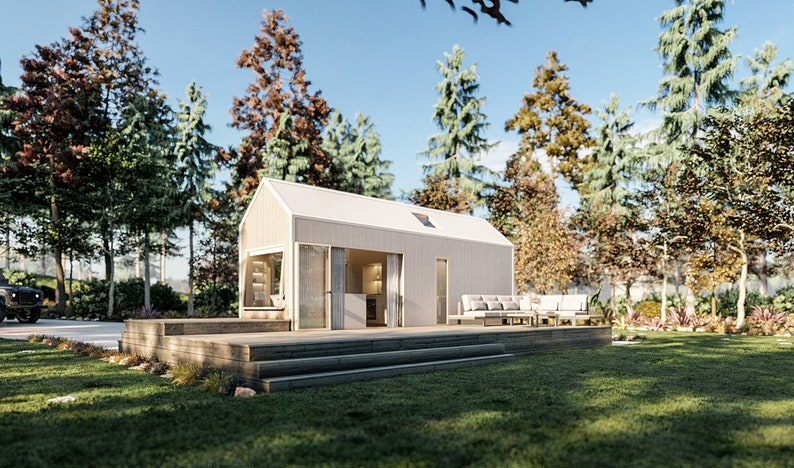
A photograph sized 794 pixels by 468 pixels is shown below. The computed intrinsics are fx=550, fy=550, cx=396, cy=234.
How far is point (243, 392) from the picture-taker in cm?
573

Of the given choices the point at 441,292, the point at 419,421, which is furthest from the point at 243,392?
the point at 441,292

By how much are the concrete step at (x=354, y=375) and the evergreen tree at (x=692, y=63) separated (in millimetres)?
17872

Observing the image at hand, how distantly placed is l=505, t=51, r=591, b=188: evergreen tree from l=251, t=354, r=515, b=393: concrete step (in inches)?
840

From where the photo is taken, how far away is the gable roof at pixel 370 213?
37.2 feet

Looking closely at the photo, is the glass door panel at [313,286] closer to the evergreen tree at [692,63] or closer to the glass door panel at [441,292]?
the glass door panel at [441,292]

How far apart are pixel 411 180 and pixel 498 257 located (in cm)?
1234

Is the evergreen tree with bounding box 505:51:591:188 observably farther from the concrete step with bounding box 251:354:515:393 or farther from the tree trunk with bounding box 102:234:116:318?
the concrete step with bounding box 251:354:515:393

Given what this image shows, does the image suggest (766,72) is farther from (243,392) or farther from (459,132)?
(243,392)

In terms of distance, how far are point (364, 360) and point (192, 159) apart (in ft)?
59.1

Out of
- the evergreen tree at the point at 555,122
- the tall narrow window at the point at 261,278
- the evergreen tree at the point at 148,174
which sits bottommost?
the tall narrow window at the point at 261,278

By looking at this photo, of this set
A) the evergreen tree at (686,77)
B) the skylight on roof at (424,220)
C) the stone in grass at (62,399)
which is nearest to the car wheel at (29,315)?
the skylight on roof at (424,220)

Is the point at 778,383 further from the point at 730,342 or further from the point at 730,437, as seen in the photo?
the point at 730,342

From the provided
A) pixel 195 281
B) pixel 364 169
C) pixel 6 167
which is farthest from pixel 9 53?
pixel 364 169

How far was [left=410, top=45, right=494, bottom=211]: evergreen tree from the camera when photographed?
26.2 metres
